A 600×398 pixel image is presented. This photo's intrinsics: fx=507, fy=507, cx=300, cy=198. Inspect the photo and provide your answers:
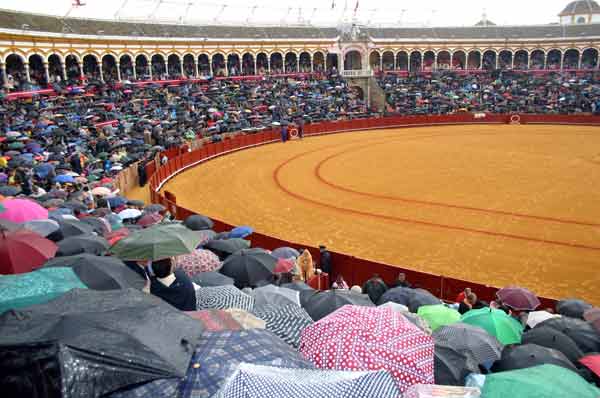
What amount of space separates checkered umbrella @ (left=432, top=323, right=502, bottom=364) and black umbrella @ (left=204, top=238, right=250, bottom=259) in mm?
5349

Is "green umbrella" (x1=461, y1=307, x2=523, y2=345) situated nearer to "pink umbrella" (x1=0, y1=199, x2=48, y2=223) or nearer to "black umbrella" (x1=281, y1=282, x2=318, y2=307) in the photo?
→ "black umbrella" (x1=281, y1=282, x2=318, y2=307)

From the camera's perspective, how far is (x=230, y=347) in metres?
3.66

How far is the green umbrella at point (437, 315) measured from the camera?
6.91 metres

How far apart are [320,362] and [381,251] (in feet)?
32.7

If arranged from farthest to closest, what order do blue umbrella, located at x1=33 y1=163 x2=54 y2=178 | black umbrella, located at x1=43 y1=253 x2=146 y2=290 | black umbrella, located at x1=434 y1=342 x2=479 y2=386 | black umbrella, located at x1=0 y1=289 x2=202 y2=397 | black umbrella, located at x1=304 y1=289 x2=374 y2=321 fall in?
blue umbrella, located at x1=33 y1=163 x2=54 y2=178 → black umbrella, located at x1=43 y1=253 x2=146 y2=290 → black umbrella, located at x1=304 y1=289 x2=374 y2=321 → black umbrella, located at x1=434 y1=342 x2=479 y2=386 → black umbrella, located at x1=0 y1=289 x2=202 y2=397

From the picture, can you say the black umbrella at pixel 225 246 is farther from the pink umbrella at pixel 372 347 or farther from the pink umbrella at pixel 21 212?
the pink umbrella at pixel 372 347

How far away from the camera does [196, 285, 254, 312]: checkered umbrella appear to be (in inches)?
240

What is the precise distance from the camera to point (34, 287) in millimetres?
5332

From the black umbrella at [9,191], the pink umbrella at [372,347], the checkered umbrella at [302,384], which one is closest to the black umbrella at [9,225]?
the black umbrella at [9,191]

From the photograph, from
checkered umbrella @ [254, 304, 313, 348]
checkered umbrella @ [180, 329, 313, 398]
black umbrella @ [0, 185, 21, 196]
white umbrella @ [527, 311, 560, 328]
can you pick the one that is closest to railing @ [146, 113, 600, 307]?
white umbrella @ [527, 311, 560, 328]

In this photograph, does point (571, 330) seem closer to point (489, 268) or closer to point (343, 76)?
point (489, 268)

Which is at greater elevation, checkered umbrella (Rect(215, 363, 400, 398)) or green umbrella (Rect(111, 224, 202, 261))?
checkered umbrella (Rect(215, 363, 400, 398))

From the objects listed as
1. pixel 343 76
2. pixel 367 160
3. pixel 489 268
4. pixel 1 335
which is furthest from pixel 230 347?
pixel 343 76

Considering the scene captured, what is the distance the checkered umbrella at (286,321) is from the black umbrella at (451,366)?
4.21 feet
